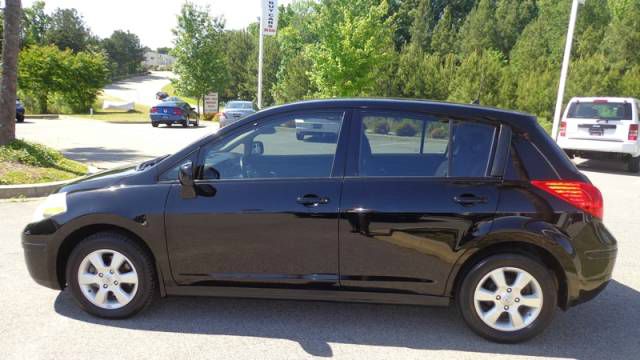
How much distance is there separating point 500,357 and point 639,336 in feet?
4.07

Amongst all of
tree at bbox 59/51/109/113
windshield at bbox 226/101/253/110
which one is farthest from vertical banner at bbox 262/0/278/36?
tree at bbox 59/51/109/113

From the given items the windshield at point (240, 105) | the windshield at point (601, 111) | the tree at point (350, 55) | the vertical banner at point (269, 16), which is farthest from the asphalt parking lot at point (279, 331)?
the vertical banner at point (269, 16)

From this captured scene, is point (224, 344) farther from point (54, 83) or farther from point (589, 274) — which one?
point (54, 83)

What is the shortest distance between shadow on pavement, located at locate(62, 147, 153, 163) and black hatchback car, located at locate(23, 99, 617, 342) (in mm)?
8705

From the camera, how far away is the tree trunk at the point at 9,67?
28.9 ft

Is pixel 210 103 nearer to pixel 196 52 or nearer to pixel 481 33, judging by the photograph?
pixel 196 52

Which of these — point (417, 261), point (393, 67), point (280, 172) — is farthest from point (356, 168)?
point (393, 67)

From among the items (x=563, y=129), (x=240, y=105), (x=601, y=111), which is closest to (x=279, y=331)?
(x=563, y=129)

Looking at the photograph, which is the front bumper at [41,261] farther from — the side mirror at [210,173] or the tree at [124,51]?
the tree at [124,51]

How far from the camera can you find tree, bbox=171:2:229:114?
32.8 m

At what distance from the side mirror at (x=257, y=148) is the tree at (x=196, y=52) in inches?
1227

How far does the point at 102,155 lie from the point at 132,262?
10.2 m

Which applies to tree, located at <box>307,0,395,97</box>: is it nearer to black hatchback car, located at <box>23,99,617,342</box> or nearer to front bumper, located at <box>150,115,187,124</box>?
front bumper, located at <box>150,115,187,124</box>

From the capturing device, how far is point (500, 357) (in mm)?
3322
